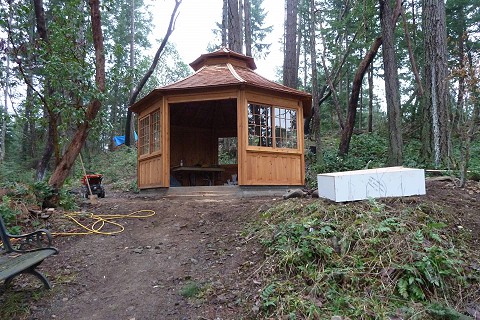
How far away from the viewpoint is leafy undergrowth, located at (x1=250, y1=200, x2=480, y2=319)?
2.64m

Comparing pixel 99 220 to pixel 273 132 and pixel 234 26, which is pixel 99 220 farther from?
pixel 234 26

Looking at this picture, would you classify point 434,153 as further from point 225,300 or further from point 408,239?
point 225,300

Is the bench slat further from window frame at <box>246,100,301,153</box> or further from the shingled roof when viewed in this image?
the shingled roof

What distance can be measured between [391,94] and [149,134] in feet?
22.5

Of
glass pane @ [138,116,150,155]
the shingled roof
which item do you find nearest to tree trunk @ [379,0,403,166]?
the shingled roof

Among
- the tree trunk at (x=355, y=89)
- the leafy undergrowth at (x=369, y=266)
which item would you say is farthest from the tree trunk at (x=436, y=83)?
the leafy undergrowth at (x=369, y=266)

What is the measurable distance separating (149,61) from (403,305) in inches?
1219

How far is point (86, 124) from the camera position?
259 inches

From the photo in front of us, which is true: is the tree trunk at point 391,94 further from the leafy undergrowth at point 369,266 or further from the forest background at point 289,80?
the leafy undergrowth at point 369,266

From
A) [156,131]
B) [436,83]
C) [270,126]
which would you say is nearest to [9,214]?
[156,131]

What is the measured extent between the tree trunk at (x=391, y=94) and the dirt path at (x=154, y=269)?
521 centimetres

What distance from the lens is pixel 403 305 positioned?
2.64m

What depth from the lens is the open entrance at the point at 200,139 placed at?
12.0 meters

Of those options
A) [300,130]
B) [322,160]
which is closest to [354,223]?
[300,130]
